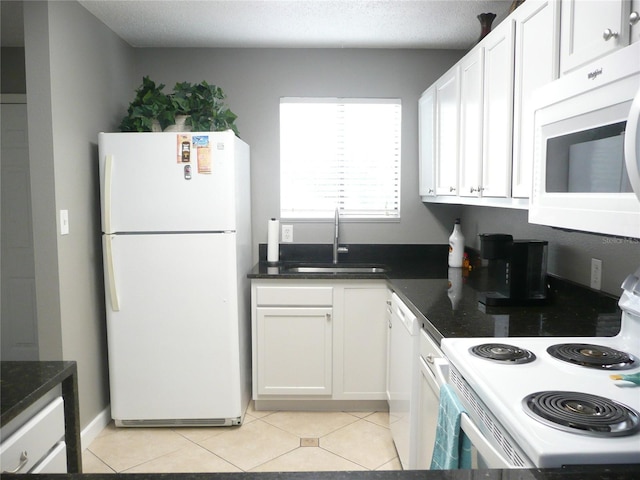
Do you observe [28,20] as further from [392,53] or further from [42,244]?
[392,53]

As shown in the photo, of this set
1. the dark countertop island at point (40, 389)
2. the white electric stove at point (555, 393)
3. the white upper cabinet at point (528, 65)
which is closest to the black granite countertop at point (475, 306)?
the white electric stove at point (555, 393)

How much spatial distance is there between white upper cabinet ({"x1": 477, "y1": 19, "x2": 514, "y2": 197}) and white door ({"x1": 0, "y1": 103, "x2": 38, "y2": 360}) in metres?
2.86

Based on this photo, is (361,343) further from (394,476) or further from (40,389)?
(394,476)

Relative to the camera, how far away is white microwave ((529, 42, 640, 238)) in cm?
103

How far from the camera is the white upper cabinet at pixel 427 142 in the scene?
3.10 meters

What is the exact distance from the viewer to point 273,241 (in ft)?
11.1

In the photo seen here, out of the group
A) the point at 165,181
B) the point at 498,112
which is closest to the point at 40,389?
the point at 165,181

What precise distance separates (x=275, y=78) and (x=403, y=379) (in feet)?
7.54

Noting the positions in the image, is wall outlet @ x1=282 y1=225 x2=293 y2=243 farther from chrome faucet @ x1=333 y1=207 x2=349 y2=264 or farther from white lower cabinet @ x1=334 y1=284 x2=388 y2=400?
white lower cabinet @ x1=334 y1=284 x2=388 y2=400

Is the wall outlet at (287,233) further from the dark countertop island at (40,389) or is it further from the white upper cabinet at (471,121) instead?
the dark countertop island at (40,389)

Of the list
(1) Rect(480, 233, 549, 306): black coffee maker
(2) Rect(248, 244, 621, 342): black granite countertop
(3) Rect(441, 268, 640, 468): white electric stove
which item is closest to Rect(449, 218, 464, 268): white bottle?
(2) Rect(248, 244, 621, 342): black granite countertop

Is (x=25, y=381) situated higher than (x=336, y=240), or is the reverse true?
(x=336, y=240)

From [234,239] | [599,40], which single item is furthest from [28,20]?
[599,40]

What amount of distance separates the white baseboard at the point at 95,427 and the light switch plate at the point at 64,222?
109cm
